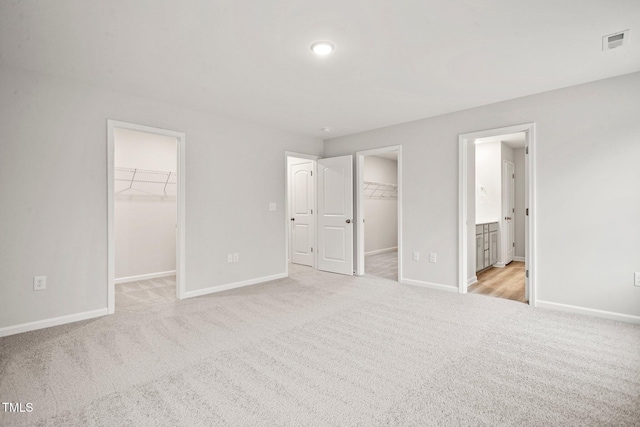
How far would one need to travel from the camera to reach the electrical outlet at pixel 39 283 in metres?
2.99

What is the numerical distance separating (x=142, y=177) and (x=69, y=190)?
198 centimetres

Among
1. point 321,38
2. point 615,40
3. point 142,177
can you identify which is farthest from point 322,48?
point 142,177

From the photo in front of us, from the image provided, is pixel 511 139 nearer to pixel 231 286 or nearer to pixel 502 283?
pixel 502 283

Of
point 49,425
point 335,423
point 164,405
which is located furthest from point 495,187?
point 49,425

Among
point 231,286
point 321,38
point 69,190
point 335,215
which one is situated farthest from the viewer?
point 335,215

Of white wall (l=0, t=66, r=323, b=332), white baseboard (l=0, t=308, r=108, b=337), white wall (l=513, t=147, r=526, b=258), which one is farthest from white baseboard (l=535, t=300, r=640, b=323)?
white baseboard (l=0, t=308, r=108, b=337)

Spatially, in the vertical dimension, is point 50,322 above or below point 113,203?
below

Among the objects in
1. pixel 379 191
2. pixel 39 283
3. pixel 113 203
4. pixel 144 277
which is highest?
pixel 379 191

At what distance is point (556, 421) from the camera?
1660mm

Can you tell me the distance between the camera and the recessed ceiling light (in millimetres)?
2502

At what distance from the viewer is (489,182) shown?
243 inches

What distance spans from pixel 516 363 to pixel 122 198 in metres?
5.32

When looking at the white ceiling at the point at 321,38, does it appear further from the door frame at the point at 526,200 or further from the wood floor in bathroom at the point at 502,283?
the wood floor in bathroom at the point at 502,283

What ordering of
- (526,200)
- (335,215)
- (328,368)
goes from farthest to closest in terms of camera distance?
(335,215) → (526,200) → (328,368)
